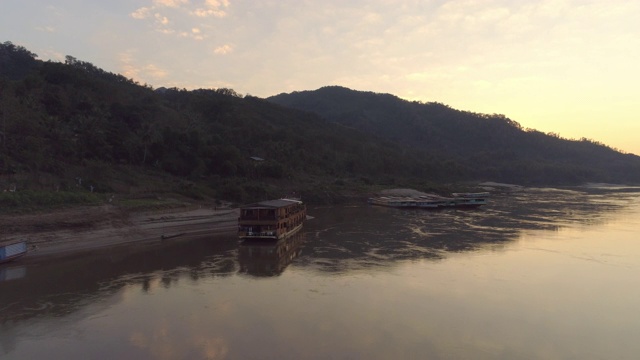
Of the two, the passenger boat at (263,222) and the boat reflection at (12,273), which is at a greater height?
the passenger boat at (263,222)

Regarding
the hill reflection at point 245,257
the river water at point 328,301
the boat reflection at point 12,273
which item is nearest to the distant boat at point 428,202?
the hill reflection at point 245,257

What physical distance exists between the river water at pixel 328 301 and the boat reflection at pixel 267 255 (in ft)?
0.52

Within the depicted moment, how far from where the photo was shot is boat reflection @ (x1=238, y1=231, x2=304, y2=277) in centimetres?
2853

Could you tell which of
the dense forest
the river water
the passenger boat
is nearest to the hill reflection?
the river water

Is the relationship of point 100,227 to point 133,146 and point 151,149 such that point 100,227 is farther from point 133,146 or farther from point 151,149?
point 151,149

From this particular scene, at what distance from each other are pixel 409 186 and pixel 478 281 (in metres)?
77.9

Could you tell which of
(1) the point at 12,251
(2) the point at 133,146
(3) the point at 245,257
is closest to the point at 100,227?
(1) the point at 12,251

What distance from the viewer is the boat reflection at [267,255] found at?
28.5 meters

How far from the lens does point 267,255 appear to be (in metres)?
33.5

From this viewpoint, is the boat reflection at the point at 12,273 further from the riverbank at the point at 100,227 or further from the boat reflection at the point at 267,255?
the boat reflection at the point at 267,255

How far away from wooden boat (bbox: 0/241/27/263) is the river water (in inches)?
30.7

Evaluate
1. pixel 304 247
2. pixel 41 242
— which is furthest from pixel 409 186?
pixel 41 242

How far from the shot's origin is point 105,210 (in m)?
38.5

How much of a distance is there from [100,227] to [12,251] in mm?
8801
